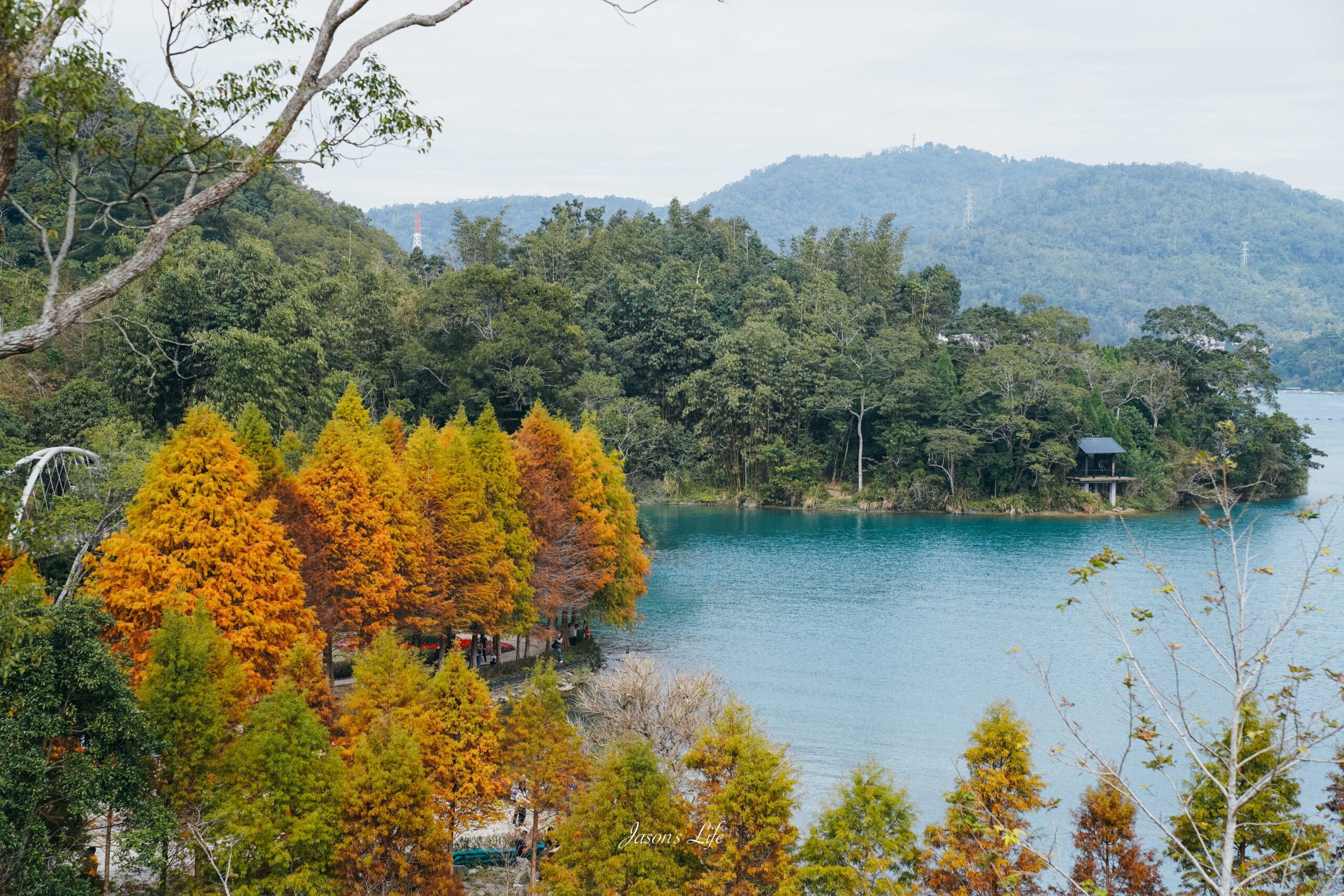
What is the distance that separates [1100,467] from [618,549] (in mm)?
31303

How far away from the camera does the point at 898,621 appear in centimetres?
3086

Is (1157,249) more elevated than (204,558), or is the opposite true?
(1157,249)

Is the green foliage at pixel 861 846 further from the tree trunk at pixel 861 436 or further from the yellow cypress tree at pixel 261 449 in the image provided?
the tree trunk at pixel 861 436

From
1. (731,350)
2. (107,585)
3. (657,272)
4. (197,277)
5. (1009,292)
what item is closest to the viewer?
(107,585)

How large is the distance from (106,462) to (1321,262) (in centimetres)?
17832

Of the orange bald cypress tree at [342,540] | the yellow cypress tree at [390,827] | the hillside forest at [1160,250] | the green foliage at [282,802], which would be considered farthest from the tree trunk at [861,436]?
the hillside forest at [1160,250]

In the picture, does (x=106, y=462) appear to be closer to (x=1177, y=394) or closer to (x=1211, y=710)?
(x=1211, y=710)

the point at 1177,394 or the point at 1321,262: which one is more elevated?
the point at 1321,262

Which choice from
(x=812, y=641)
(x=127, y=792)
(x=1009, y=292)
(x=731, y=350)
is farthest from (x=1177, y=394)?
(x=1009, y=292)

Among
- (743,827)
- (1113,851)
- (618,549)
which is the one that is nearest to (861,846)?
(743,827)

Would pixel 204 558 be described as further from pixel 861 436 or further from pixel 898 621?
pixel 861 436

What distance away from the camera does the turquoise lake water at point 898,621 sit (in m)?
22.1

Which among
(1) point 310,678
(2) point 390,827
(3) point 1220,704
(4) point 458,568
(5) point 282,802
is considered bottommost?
(3) point 1220,704

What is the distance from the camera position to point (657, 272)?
197 ft
